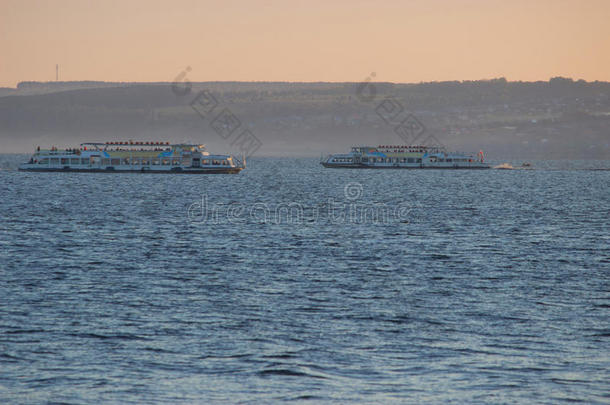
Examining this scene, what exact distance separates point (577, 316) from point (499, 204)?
108 metres

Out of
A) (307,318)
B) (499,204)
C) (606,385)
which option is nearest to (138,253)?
(307,318)

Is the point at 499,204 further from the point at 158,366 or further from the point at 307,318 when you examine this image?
the point at 158,366

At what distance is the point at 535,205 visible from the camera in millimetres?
149750

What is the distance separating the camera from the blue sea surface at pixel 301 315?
31219 millimetres

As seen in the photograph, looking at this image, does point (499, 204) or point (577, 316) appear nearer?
point (577, 316)

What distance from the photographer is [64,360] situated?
34.4m

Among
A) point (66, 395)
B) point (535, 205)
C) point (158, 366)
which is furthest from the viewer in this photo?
point (535, 205)

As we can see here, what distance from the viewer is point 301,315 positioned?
4425 cm

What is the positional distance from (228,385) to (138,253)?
42.7 m

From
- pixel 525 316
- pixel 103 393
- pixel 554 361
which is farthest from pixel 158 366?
pixel 525 316

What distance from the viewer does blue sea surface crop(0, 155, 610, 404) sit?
31.2 meters

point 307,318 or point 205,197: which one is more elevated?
point 205,197

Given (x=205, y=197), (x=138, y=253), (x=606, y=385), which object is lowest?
(x=606, y=385)

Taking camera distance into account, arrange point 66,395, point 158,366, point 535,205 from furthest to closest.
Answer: point 535,205 < point 158,366 < point 66,395
